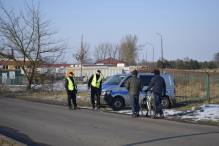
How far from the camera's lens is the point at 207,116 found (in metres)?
10.1

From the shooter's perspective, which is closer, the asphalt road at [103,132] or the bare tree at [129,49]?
the asphalt road at [103,132]

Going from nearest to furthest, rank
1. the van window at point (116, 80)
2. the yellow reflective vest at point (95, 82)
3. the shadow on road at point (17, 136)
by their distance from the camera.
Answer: the shadow on road at point (17, 136), the yellow reflective vest at point (95, 82), the van window at point (116, 80)

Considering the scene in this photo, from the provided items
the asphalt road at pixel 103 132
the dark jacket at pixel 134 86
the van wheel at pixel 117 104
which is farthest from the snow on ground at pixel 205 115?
the van wheel at pixel 117 104

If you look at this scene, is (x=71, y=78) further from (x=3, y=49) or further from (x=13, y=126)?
(x=3, y=49)

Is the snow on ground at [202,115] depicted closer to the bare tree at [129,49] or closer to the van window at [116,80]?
the van window at [116,80]

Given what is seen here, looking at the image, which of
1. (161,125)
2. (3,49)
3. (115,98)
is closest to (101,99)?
(115,98)

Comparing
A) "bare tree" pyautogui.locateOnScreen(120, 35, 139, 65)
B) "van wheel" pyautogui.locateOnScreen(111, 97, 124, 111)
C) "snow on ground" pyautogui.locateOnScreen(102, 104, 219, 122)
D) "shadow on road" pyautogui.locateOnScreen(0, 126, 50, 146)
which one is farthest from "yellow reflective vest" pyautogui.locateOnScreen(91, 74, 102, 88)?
"bare tree" pyautogui.locateOnScreen(120, 35, 139, 65)

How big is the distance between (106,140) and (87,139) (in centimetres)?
51

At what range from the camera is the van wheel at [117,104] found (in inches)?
474

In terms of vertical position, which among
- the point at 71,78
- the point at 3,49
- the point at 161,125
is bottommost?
the point at 161,125

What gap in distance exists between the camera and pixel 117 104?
12109 mm

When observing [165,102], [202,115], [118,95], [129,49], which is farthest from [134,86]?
[129,49]

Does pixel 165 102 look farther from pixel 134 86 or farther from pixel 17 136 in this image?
pixel 17 136

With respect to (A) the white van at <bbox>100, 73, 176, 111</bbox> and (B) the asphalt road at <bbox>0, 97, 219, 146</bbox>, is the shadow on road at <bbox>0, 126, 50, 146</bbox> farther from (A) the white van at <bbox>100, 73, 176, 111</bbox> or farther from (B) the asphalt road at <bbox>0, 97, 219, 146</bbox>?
(A) the white van at <bbox>100, 73, 176, 111</bbox>
